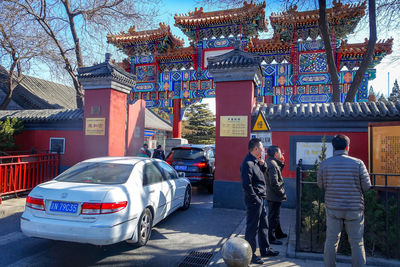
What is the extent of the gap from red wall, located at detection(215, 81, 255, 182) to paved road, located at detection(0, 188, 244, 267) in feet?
4.93

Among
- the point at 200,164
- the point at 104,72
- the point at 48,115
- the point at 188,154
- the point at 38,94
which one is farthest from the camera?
the point at 38,94

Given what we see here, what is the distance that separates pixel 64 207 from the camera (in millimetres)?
3703

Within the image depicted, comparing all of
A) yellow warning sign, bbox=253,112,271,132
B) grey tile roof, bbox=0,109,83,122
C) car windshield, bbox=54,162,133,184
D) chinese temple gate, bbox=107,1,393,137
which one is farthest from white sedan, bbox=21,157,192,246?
chinese temple gate, bbox=107,1,393,137

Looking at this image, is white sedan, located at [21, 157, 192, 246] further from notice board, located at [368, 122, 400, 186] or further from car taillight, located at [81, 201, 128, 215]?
notice board, located at [368, 122, 400, 186]

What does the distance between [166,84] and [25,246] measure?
1233 cm

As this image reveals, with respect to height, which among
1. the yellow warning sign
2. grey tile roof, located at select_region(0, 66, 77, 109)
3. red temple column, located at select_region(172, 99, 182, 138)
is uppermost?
grey tile roof, located at select_region(0, 66, 77, 109)

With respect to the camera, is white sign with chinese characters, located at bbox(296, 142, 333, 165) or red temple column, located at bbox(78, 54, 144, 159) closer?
white sign with chinese characters, located at bbox(296, 142, 333, 165)

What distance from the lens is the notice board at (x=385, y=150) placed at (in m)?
5.22

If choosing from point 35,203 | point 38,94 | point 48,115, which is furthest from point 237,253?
point 38,94

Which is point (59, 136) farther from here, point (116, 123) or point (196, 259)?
point (196, 259)

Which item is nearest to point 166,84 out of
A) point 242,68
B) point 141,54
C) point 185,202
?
point 141,54

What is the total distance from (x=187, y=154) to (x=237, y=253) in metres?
6.52

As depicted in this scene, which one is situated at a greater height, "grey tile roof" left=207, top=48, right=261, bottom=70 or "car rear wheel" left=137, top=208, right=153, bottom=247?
"grey tile roof" left=207, top=48, right=261, bottom=70

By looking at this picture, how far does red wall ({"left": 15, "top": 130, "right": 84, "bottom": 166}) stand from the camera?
895 cm
